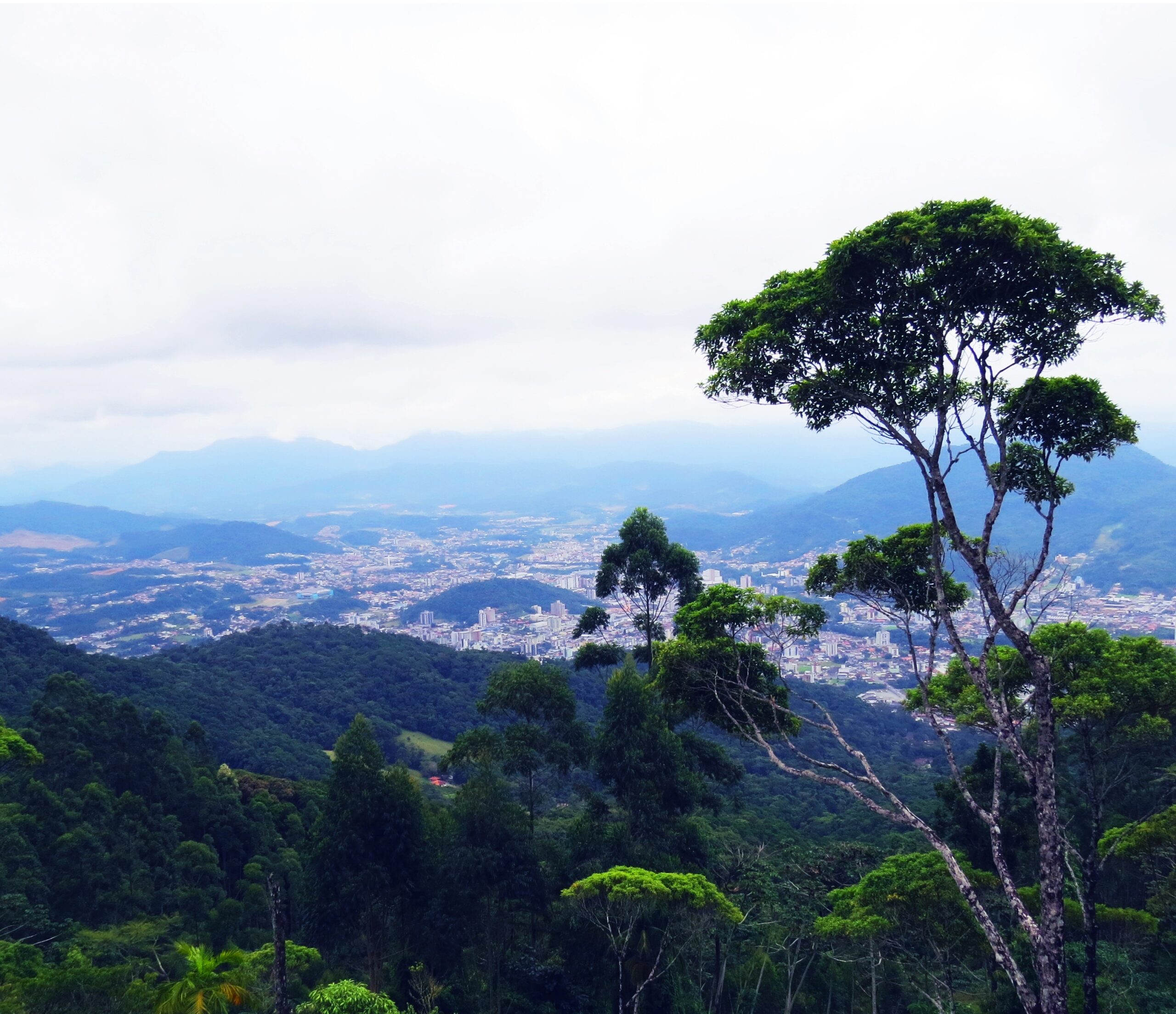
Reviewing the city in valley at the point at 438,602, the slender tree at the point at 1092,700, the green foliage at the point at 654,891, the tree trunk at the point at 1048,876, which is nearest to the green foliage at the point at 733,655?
the slender tree at the point at 1092,700

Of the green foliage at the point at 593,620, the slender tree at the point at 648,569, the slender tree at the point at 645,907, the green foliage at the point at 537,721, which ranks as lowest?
the slender tree at the point at 645,907

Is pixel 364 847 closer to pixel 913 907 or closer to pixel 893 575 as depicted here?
pixel 913 907

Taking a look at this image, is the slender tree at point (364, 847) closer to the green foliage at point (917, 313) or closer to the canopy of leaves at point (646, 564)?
the canopy of leaves at point (646, 564)

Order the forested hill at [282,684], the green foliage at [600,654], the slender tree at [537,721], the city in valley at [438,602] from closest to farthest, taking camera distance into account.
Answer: the slender tree at [537,721]
the green foliage at [600,654]
the forested hill at [282,684]
the city in valley at [438,602]

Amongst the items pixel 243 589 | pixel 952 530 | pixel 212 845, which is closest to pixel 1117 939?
pixel 952 530

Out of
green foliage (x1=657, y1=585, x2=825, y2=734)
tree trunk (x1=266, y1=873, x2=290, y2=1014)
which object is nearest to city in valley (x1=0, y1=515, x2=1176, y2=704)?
green foliage (x1=657, y1=585, x2=825, y2=734)

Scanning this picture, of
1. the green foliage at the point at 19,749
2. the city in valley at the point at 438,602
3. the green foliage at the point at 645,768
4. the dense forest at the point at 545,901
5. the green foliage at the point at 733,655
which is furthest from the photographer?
the city in valley at the point at 438,602

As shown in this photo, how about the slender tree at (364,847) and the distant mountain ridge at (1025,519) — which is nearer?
the slender tree at (364,847)
